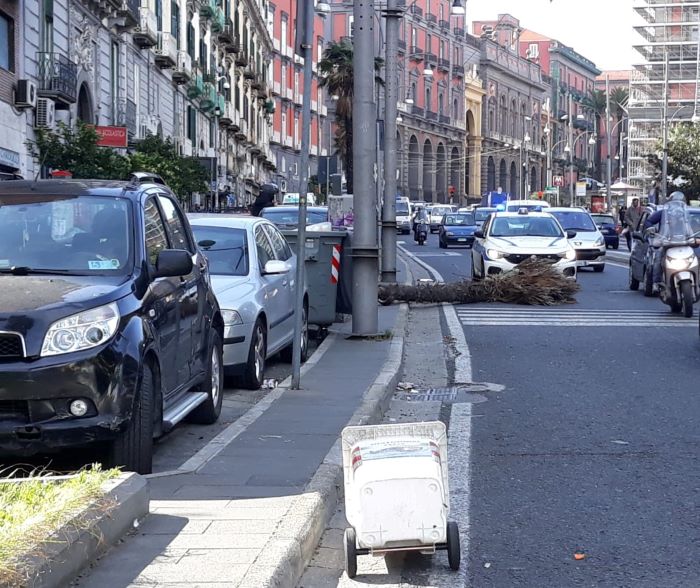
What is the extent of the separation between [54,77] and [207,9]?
84.1ft

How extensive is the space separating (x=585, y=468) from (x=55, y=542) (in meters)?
4.11

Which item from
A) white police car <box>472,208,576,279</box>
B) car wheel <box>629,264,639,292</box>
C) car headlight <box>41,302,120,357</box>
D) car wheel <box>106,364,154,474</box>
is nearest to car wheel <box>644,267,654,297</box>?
car wheel <box>629,264,639,292</box>

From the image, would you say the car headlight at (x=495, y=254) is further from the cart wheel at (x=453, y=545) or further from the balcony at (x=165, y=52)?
the balcony at (x=165, y=52)

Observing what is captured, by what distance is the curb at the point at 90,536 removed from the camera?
15.1ft

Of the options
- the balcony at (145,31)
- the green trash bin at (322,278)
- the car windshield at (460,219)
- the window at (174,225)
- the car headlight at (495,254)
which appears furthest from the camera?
the car windshield at (460,219)

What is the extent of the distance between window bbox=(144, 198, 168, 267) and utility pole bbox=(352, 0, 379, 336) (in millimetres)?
6186

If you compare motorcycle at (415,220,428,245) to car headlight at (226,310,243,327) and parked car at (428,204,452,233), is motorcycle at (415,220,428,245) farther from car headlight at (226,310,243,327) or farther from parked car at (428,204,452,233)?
car headlight at (226,310,243,327)

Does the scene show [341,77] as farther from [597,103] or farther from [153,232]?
[597,103]

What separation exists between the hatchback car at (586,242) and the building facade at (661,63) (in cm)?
8281

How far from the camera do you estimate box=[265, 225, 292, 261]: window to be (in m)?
13.3

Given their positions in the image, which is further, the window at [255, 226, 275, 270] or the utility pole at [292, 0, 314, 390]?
the window at [255, 226, 275, 270]

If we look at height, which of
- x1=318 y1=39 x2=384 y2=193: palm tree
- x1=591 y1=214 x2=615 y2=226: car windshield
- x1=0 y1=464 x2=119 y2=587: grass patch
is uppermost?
x1=318 y1=39 x2=384 y2=193: palm tree

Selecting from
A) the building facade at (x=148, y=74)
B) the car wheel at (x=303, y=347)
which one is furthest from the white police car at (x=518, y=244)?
the building facade at (x=148, y=74)

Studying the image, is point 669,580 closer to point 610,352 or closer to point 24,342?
point 24,342
